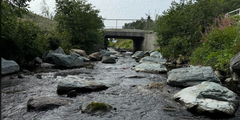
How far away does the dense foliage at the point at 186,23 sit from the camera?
12398 millimetres

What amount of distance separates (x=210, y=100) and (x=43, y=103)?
11.9 ft

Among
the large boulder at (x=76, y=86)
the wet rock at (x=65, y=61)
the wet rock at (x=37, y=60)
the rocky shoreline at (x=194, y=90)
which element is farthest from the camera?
the wet rock at (x=37, y=60)

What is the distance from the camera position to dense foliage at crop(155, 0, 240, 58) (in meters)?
12.4

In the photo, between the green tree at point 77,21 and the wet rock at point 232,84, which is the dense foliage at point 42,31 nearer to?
the green tree at point 77,21

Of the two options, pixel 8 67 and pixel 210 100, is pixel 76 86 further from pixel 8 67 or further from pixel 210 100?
pixel 8 67

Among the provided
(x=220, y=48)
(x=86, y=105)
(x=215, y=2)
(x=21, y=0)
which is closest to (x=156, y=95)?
(x=86, y=105)

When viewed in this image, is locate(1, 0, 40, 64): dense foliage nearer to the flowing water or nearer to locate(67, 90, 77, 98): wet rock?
the flowing water

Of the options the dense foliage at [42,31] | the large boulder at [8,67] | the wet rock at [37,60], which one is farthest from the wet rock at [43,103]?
the wet rock at [37,60]

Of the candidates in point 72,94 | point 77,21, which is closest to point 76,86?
point 72,94

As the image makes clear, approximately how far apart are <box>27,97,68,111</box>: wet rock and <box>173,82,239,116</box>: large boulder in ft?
9.30

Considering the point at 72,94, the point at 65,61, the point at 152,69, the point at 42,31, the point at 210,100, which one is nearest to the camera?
the point at 210,100

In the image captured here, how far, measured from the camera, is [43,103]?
392 centimetres

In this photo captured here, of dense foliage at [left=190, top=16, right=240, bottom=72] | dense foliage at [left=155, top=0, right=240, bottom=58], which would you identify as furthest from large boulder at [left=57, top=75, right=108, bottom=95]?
dense foliage at [left=155, top=0, right=240, bottom=58]

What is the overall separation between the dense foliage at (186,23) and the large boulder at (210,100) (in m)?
8.43
